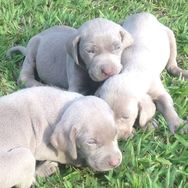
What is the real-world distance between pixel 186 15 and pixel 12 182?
4771 mm

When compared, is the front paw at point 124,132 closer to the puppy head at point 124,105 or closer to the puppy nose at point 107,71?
the puppy head at point 124,105

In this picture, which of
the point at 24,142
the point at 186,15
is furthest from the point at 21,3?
the point at 24,142

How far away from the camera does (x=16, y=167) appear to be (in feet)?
17.0

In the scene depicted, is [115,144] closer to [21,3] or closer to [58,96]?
[58,96]

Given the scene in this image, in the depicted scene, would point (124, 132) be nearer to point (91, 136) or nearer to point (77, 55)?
point (91, 136)

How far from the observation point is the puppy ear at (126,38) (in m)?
6.91

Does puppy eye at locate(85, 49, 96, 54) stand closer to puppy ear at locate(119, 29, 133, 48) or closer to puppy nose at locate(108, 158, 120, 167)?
puppy ear at locate(119, 29, 133, 48)

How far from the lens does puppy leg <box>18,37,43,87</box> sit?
7453 millimetres

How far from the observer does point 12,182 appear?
5.21 metres

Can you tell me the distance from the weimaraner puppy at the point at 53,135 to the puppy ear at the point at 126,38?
1438mm

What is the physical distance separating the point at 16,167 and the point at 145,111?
1.70 meters

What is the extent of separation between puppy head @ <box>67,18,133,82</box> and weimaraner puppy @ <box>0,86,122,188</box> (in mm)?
890

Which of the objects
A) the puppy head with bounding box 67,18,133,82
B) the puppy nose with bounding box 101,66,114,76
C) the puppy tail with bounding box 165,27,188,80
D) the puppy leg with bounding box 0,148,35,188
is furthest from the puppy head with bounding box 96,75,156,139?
the puppy tail with bounding box 165,27,188,80

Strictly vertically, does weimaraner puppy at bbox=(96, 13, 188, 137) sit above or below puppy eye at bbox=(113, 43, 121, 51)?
below
